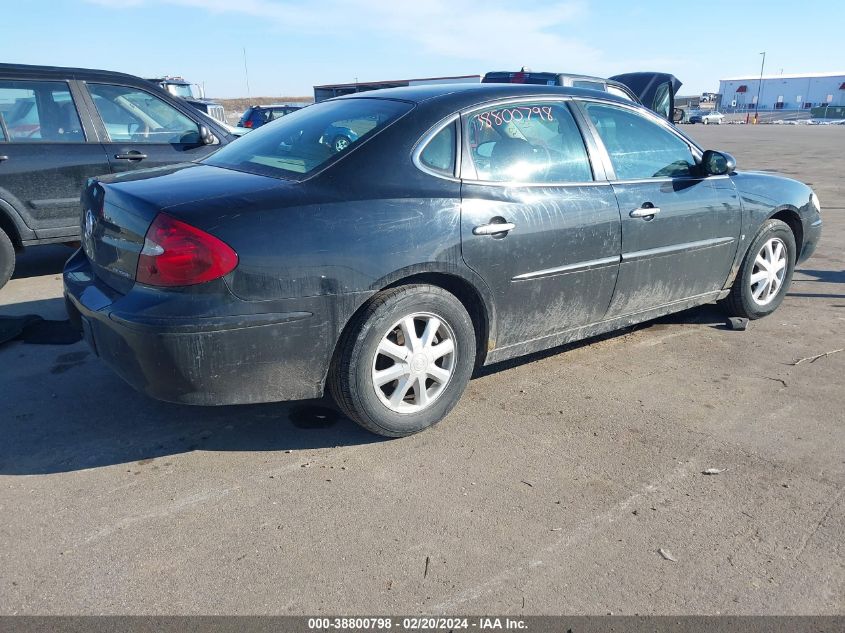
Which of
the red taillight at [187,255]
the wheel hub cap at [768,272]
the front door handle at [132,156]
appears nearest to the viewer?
the red taillight at [187,255]

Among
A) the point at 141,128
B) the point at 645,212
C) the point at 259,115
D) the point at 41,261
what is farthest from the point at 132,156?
the point at 259,115

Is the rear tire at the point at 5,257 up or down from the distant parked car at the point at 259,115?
down

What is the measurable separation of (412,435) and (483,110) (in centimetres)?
172

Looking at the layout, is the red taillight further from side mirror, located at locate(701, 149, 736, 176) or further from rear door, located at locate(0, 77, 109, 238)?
rear door, located at locate(0, 77, 109, 238)

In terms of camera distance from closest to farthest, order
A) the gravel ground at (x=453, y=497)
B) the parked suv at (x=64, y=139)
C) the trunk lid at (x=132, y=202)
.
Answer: the gravel ground at (x=453, y=497) → the trunk lid at (x=132, y=202) → the parked suv at (x=64, y=139)

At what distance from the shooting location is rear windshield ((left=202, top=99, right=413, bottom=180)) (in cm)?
332

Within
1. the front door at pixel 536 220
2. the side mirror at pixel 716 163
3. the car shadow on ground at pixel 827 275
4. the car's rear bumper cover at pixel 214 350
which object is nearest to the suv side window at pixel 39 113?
the car's rear bumper cover at pixel 214 350

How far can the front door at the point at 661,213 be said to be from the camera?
4074 millimetres

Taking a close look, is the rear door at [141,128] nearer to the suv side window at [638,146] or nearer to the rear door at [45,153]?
the rear door at [45,153]

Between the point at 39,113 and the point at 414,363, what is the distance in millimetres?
4636

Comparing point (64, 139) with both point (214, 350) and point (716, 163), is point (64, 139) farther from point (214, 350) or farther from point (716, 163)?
point (716, 163)

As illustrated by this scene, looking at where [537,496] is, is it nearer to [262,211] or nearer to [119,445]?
[262,211]

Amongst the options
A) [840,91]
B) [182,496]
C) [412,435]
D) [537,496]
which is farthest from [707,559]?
[840,91]

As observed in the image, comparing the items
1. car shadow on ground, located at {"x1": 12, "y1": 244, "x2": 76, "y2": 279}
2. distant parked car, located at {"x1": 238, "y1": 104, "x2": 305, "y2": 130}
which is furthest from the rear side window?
distant parked car, located at {"x1": 238, "y1": 104, "x2": 305, "y2": 130}
